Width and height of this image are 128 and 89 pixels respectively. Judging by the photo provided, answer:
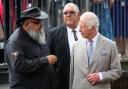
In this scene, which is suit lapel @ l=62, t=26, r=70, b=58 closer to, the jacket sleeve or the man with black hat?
the man with black hat

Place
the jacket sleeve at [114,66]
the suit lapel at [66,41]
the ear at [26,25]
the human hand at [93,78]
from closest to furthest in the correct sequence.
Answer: the human hand at [93,78] < the jacket sleeve at [114,66] < the ear at [26,25] < the suit lapel at [66,41]

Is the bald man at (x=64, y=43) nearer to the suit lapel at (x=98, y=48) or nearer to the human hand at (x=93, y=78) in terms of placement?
the suit lapel at (x=98, y=48)

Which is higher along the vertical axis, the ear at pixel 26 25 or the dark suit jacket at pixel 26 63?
the ear at pixel 26 25

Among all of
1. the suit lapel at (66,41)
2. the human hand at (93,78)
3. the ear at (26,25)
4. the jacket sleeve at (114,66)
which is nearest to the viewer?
the human hand at (93,78)

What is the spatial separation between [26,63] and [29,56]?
16 cm

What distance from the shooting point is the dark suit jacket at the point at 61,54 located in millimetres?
7254

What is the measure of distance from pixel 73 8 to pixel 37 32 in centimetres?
127

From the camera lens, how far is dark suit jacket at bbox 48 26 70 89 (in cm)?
725

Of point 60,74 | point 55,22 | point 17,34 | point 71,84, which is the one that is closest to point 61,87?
point 60,74

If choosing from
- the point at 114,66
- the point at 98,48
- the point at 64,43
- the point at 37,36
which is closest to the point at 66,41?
the point at 64,43

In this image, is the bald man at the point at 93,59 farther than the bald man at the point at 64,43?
No

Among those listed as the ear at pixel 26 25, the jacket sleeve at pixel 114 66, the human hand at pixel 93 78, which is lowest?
the human hand at pixel 93 78

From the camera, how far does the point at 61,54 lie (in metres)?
7.28

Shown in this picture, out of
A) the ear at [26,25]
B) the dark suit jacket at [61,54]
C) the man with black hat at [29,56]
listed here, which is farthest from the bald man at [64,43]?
the ear at [26,25]
